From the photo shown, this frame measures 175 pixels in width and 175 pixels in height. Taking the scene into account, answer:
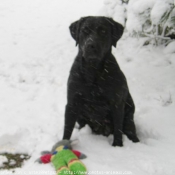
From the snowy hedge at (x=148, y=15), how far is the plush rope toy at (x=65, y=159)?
203 cm

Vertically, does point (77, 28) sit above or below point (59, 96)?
above

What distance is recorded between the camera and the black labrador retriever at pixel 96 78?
270 cm

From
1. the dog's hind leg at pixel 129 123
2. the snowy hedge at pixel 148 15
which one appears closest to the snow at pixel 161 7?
the snowy hedge at pixel 148 15

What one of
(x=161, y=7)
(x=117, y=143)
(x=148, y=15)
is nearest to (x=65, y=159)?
(x=117, y=143)

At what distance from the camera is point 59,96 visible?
4.15m

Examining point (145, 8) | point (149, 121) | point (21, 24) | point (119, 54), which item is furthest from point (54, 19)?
point (149, 121)

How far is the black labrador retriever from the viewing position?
8.85 feet

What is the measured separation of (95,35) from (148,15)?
66.6 inches

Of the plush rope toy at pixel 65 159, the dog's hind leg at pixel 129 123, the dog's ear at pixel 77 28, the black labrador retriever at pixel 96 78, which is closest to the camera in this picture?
the plush rope toy at pixel 65 159

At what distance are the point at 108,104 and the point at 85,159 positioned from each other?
667 millimetres

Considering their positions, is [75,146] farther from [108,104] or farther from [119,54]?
[119,54]

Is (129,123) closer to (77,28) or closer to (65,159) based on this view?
(65,159)

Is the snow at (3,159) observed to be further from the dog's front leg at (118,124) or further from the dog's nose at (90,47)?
the dog's nose at (90,47)

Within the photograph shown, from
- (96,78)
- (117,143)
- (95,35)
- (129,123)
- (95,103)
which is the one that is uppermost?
(95,35)
